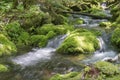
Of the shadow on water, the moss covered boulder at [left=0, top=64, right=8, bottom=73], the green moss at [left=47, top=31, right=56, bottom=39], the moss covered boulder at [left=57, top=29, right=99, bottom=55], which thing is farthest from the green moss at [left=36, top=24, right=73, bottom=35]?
the moss covered boulder at [left=0, top=64, right=8, bottom=73]

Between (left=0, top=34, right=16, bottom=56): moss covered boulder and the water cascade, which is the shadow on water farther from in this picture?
(left=0, top=34, right=16, bottom=56): moss covered boulder

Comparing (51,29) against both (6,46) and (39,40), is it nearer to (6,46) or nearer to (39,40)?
(39,40)

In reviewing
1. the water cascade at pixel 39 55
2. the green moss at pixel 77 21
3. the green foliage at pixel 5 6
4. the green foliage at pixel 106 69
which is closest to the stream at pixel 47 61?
the water cascade at pixel 39 55

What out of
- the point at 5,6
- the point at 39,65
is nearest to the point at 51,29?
the point at 5,6

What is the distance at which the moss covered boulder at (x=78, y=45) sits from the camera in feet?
36.7

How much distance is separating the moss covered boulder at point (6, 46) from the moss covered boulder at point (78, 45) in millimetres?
1844

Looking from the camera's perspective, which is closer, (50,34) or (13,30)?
(50,34)

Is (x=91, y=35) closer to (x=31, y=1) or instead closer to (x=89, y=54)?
(x=89, y=54)

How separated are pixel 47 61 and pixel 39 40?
297cm

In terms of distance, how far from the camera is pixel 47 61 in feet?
33.2

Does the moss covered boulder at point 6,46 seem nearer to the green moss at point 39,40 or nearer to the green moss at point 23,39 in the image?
the green moss at point 23,39

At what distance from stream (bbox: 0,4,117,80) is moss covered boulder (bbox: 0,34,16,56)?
58 centimetres

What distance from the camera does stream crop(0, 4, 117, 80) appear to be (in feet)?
28.0

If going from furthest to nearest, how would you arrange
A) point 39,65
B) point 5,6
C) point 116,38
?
point 5,6, point 116,38, point 39,65
